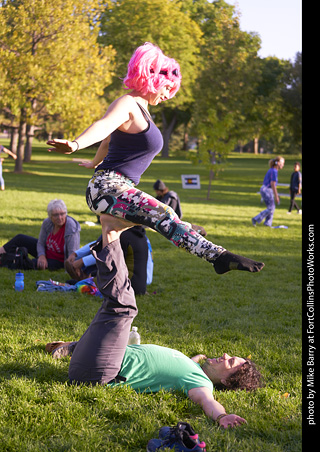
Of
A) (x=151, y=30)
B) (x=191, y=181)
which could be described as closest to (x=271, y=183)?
(x=191, y=181)

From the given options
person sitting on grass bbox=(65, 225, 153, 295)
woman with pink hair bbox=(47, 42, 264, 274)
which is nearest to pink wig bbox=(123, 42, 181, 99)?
woman with pink hair bbox=(47, 42, 264, 274)

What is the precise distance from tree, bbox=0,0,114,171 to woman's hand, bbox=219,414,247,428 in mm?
26783

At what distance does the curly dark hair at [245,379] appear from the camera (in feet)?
14.2

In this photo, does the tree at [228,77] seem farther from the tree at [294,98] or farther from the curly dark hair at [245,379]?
the curly dark hair at [245,379]

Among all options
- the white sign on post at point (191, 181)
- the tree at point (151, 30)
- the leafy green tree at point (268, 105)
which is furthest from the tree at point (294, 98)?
the white sign on post at point (191, 181)

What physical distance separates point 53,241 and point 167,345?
3.79 m

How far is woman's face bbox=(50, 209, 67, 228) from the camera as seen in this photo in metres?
8.12

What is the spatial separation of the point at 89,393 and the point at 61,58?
2753 cm

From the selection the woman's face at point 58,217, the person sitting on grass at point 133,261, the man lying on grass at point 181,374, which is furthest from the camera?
the woman's face at point 58,217

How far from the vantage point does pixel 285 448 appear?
3.45 meters

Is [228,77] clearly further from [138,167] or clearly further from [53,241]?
[138,167]

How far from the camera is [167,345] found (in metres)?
5.33

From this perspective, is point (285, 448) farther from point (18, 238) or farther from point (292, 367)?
point (18, 238)

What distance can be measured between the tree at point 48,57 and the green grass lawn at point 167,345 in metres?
18.8
